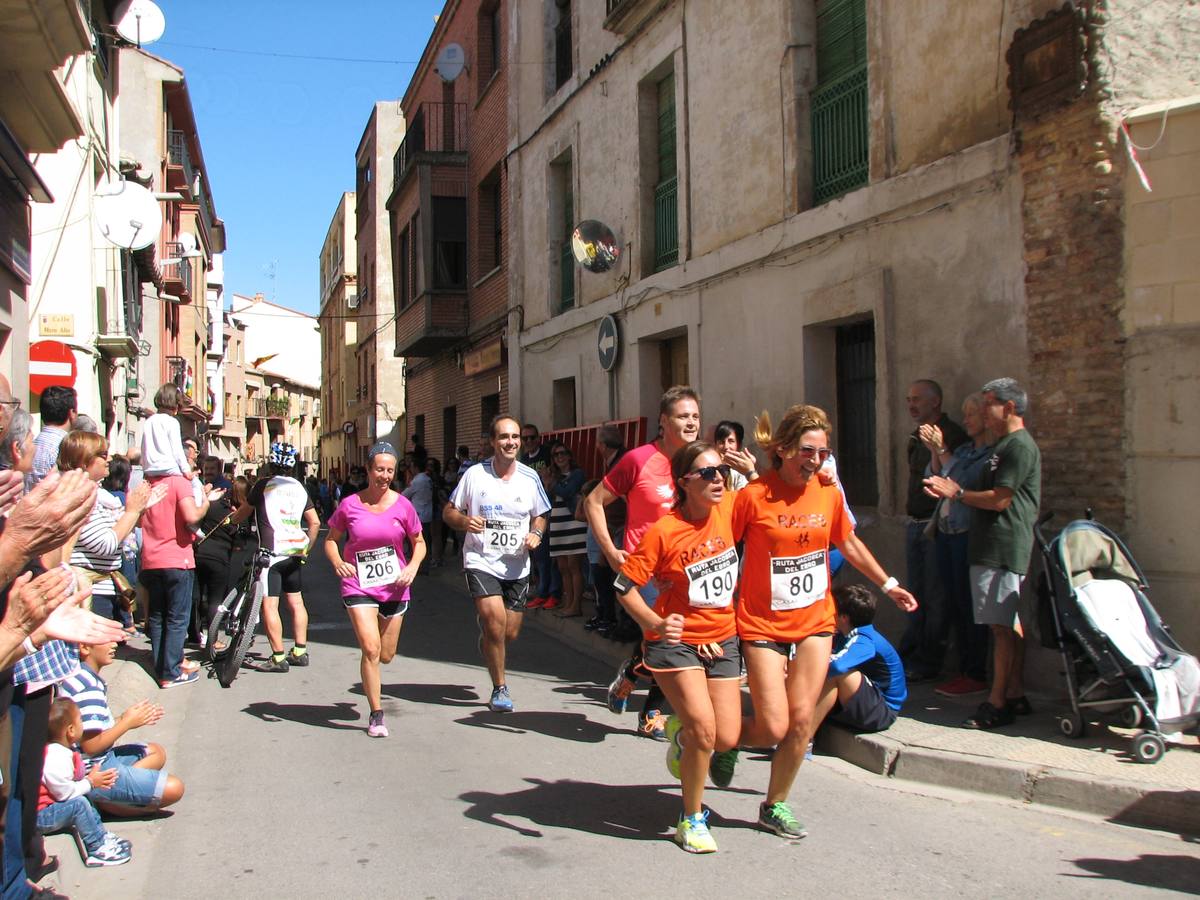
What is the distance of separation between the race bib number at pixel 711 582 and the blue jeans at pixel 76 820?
2665 mm

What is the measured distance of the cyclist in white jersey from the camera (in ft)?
28.5

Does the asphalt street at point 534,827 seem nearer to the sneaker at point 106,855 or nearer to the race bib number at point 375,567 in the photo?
the sneaker at point 106,855

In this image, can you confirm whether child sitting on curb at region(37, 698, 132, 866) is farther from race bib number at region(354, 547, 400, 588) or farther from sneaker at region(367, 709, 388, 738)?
race bib number at region(354, 547, 400, 588)

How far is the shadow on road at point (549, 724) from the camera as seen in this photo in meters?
6.68

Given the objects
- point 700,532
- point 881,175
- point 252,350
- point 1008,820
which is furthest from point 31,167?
point 252,350

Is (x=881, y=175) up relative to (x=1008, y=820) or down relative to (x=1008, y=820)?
up

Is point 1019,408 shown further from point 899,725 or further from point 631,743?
point 631,743

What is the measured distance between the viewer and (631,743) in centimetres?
648

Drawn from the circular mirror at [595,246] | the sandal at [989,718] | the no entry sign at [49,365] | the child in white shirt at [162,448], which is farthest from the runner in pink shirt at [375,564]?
the circular mirror at [595,246]

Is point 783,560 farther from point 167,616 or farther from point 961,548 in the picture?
point 167,616

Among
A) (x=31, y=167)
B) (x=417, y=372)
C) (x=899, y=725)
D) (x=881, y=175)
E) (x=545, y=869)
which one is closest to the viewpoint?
(x=545, y=869)

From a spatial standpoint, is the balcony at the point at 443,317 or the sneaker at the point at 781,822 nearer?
the sneaker at the point at 781,822

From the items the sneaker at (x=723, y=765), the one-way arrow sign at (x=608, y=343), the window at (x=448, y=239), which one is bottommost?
the sneaker at (x=723, y=765)

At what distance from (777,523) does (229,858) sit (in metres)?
2.76
